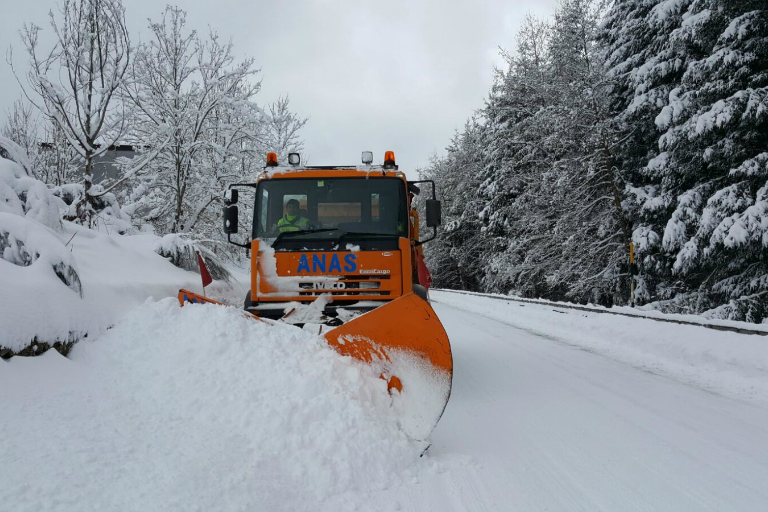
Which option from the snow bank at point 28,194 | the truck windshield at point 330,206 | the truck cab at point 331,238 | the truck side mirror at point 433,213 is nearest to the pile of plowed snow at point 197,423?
the truck cab at point 331,238

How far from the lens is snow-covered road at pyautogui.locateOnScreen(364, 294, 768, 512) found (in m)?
2.69

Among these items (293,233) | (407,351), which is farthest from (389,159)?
(407,351)

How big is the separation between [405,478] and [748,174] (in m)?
12.5

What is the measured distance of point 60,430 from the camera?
9.19 ft

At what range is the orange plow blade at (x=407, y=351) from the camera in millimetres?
3463

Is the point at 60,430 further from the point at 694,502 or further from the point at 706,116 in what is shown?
the point at 706,116

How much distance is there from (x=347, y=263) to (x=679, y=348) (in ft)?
16.2

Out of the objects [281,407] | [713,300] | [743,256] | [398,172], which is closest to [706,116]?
[743,256]

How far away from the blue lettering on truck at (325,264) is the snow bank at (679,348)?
160 inches

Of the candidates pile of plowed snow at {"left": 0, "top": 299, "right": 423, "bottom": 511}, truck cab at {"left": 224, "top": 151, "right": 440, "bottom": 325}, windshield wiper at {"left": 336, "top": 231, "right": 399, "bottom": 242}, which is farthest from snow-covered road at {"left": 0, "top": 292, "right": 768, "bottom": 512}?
windshield wiper at {"left": 336, "top": 231, "right": 399, "bottom": 242}

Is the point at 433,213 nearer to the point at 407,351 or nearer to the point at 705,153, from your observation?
the point at 407,351

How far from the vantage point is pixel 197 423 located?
10.2 ft

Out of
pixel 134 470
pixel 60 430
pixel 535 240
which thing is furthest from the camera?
pixel 535 240

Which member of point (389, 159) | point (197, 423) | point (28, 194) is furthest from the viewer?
point (28, 194)
